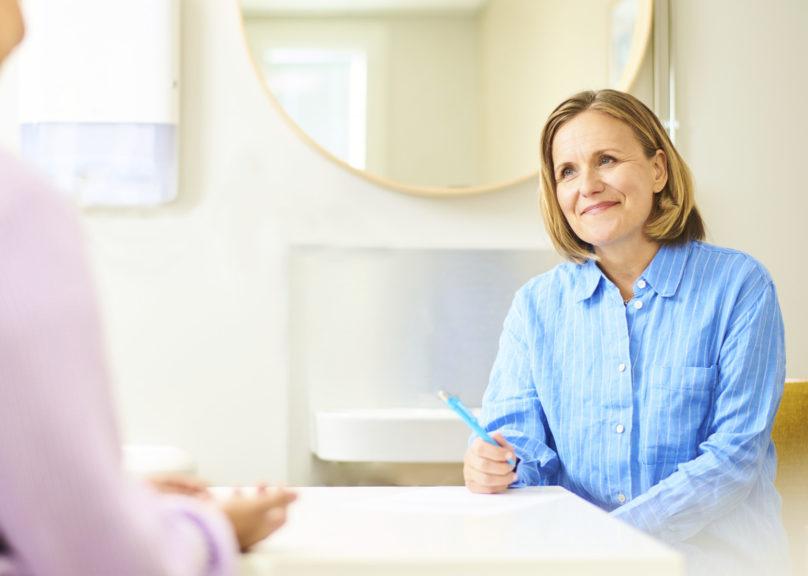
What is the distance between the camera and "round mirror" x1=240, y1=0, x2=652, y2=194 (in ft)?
6.53

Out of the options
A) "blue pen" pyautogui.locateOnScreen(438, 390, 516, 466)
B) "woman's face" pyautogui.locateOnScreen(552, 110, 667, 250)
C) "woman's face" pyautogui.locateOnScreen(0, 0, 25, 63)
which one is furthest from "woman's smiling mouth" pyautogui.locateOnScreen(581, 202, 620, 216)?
"woman's face" pyautogui.locateOnScreen(0, 0, 25, 63)

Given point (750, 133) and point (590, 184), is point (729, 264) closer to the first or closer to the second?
point (590, 184)

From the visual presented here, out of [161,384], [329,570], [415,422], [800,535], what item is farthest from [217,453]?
[329,570]

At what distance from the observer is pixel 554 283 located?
1349 millimetres

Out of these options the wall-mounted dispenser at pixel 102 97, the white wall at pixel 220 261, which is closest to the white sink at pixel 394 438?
the white wall at pixel 220 261

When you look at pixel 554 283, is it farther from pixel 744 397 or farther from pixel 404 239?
pixel 404 239

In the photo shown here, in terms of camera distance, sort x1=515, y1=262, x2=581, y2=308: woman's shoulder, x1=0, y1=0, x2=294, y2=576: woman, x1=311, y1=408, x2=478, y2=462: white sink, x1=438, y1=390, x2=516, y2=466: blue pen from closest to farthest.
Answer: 1. x1=0, y1=0, x2=294, y2=576: woman
2. x1=438, y1=390, x2=516, y2=466: blue pen
3. x1=515, y1=262, x2=581, y2=308: woman's shoulder
4. x1=311, y1=408, x2=478, y2=462: white sink

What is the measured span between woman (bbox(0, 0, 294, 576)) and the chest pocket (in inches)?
34.0

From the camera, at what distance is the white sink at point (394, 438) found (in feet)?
6.00

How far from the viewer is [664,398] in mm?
1205

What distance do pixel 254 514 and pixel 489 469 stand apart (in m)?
0.44

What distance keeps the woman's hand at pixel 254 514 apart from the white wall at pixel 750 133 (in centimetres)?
162

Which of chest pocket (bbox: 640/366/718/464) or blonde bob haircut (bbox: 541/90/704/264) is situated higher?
blonde bob haircut (bbox: 541/90/704/264)

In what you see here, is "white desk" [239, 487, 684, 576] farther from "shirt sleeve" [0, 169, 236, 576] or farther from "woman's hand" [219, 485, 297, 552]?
"shirt sleeve" [0, 169, 236, 576]
